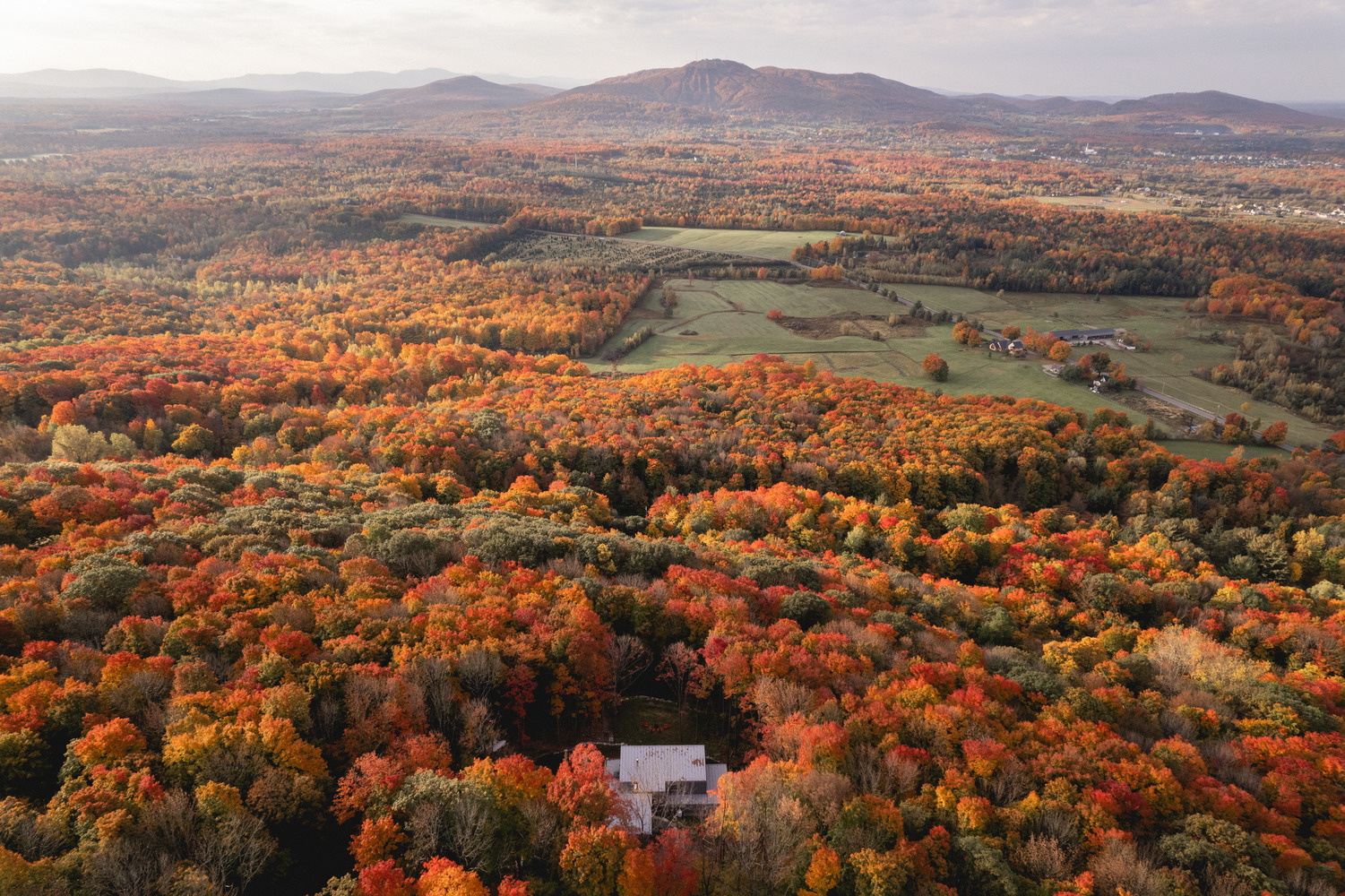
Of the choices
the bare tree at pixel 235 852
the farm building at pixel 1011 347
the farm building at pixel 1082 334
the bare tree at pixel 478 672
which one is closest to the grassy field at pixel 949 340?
the farm building at pixel 1011 347

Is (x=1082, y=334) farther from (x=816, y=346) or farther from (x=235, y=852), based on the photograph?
(x=235, y=852)

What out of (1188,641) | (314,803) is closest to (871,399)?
(1188,641)

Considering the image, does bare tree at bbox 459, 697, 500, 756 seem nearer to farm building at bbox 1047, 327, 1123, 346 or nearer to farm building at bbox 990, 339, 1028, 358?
farm building at bbox 990, 339, 1028, 358

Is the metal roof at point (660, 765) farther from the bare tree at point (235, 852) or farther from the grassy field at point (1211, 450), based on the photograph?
the grassy field at point (1211, 450)

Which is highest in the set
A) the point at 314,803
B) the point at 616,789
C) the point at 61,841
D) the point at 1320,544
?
the point at 61,841

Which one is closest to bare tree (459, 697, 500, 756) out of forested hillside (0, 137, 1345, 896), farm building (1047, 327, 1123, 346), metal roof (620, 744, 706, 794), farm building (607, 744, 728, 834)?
forested hillside (0, 137, 1345, 896)

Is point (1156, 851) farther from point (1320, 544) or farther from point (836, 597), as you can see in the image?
point (1320, 544)
